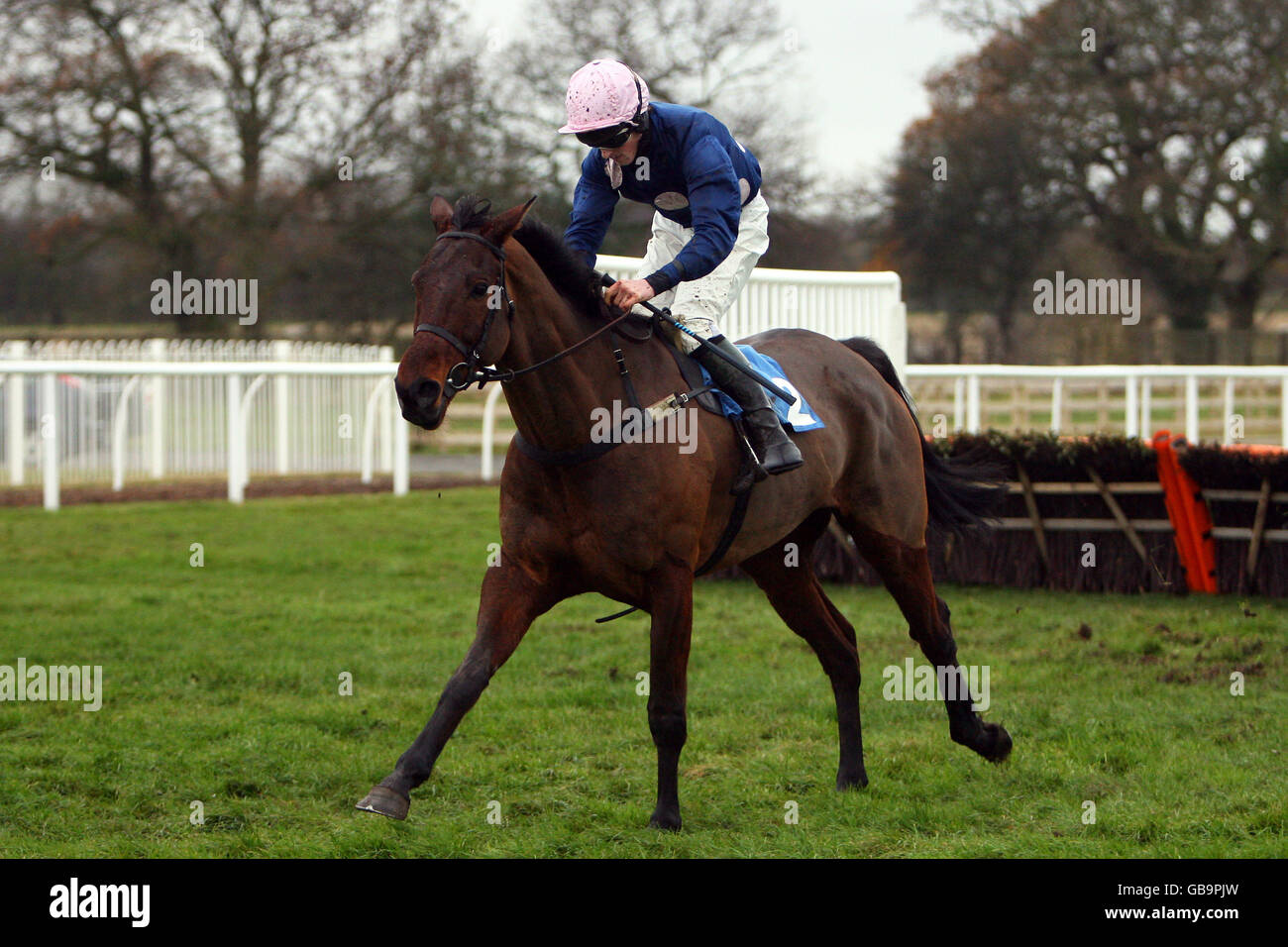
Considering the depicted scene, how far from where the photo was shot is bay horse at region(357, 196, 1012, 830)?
384cm

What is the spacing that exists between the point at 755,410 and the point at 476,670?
1.29 m

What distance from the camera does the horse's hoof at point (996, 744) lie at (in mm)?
5172

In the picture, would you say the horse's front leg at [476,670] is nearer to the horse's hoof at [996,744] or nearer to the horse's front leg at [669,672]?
the horse's front leg at [669,672]

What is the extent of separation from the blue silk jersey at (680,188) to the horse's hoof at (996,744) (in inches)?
79.9

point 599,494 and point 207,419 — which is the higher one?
point 207,419

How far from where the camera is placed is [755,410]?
469 centimetres

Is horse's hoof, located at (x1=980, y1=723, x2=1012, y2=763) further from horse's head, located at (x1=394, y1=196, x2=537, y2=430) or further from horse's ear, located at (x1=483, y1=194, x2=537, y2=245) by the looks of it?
horse's ear, located at (x1=483, y1=194, x2=537, y2=245)

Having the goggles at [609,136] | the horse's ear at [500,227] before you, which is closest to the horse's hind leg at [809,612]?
the goggles at [609,136]

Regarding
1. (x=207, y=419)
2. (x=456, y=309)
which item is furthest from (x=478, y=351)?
(x=207, y=419)

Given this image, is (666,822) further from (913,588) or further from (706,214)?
(706,214)

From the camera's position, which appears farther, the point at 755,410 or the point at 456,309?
the point at 755,410

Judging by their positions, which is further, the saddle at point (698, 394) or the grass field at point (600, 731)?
the saddle at point (698, 394)
